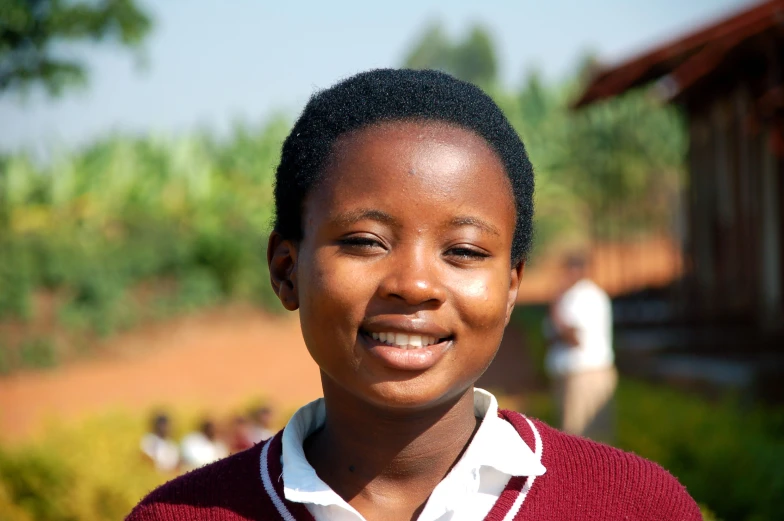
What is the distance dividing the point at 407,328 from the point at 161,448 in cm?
559

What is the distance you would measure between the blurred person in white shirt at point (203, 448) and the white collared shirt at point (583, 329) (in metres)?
2.37

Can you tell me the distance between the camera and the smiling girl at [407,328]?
1.45m

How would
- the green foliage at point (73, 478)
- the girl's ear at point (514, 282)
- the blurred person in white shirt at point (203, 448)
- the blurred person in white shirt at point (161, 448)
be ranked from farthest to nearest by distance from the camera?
the blurred person in white shirt at point (161, 448) → the blurred person in white shirt at point (203, 448) → the green foliage at point (73, 478) → the girl's ear at point (514, 282)

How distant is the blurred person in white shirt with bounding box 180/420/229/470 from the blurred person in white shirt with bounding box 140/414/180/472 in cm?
15

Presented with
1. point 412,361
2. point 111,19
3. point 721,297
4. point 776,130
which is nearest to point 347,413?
Result: point 412,361

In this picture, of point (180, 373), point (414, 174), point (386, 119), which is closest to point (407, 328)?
point (414, 174)

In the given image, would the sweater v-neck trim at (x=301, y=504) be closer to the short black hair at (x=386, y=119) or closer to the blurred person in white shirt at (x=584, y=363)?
the short black hair at (x=386, y=119)

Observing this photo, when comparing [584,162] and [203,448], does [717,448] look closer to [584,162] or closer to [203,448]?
[203,448]

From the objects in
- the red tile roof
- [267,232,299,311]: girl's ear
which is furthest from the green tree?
[267,232,299,311]: girl's ear

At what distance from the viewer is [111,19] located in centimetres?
1364

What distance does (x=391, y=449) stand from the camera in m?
1.58

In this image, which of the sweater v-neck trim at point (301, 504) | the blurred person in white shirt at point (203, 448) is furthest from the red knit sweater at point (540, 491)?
the blurred person in white shirt at point (203, 448)

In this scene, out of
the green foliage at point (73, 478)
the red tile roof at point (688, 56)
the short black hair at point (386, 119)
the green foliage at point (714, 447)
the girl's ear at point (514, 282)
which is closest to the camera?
the short black hair at point (386, 119)

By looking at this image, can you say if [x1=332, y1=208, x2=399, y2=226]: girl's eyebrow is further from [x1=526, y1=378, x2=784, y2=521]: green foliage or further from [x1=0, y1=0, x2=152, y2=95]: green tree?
[x1=0, y1=0, x2=152, y2=95]: green tree
